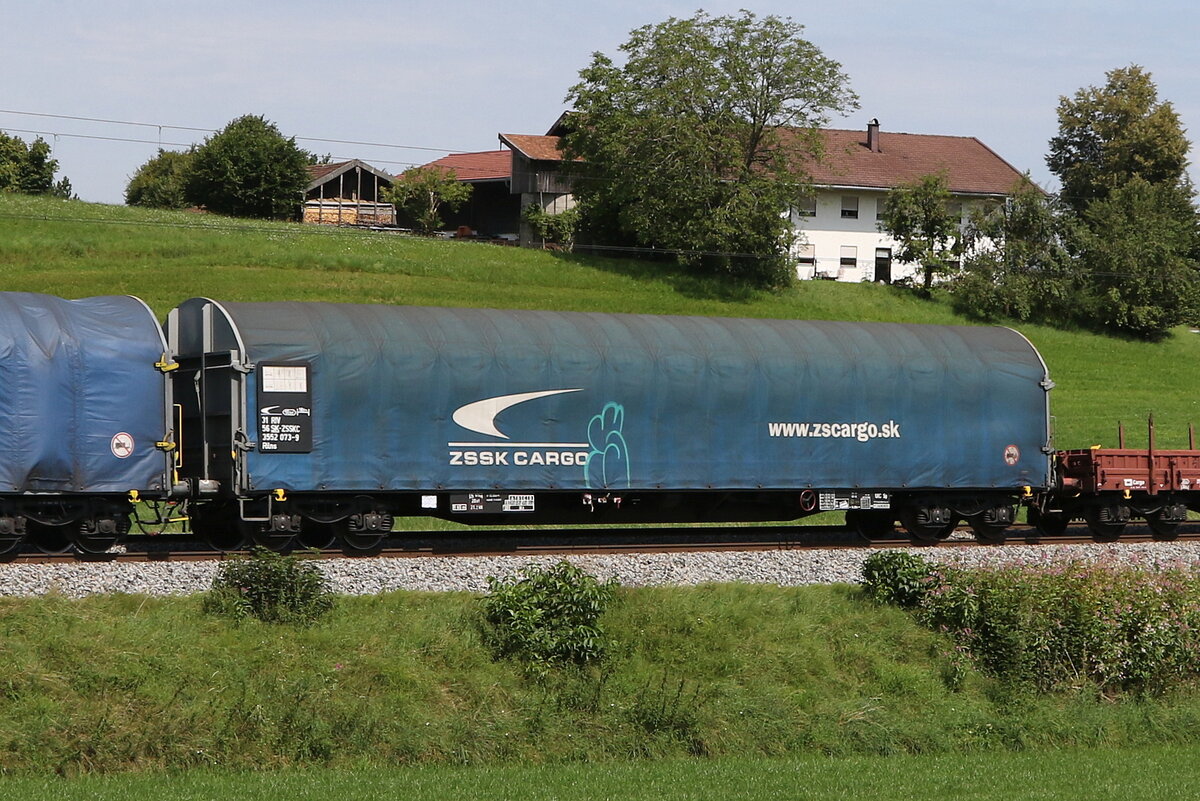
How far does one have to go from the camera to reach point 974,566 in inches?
802

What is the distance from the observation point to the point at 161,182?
97250mm

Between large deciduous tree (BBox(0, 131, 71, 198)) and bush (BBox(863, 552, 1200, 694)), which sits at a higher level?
large deciduous tree (BBox(0, 131, 71, 198))

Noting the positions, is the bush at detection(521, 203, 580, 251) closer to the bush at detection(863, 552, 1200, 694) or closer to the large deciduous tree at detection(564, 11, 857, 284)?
the large deciduous tree at detection(564, 11, 857, 284)

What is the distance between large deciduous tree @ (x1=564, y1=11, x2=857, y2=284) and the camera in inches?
2313

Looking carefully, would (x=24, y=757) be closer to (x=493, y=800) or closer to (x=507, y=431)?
(x=493, y=800)

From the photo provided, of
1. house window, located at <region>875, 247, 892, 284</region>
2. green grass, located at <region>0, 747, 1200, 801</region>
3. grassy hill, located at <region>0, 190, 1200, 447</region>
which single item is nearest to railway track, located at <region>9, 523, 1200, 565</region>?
green grass, located at <region>0, 747, 1200, 801</region>

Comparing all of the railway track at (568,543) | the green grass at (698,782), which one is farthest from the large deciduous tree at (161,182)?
the green grass at (698,782)

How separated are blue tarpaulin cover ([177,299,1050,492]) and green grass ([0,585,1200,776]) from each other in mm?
4292

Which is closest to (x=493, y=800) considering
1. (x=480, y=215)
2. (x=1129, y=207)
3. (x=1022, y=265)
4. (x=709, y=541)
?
(x=709, y=541)

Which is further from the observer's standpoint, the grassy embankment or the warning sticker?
the warning sticker

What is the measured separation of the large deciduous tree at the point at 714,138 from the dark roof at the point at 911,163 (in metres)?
11.1

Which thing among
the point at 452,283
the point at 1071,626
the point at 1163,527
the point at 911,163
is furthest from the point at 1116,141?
the point at 1071,626

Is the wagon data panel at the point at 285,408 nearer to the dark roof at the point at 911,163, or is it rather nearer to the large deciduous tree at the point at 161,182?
the dark roof at the point at 911,163

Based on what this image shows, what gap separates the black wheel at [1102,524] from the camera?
26.6 m
